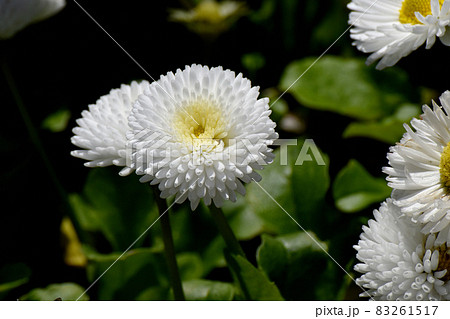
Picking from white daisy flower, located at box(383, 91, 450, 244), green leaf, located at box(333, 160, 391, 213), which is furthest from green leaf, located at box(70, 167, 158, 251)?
white daisy flower, located at box(383, 91, 450, 244)

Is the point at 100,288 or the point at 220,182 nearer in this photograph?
the point at 220,182

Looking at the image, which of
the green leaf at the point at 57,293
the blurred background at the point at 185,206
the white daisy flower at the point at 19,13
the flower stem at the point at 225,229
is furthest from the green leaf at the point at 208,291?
the white daisy flower at the point at 19,13

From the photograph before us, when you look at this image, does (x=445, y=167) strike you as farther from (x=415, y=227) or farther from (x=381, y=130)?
(x=381, y=130)

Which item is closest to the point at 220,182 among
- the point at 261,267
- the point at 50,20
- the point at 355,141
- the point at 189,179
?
the point at 189,179

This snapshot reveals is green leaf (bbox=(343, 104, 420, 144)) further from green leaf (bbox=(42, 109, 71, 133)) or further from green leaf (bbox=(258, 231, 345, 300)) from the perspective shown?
green leaf (bbox=(42, 109, 71, 133))

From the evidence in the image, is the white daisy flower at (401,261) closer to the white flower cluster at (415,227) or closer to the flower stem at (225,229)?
the white flower cluster at (415,227)
